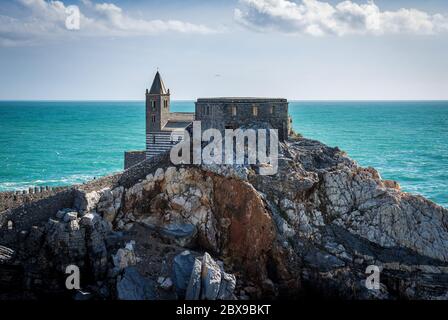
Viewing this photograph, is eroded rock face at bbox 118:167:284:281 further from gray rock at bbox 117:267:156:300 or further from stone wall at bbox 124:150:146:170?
stone wall at bbox 124:150:146:170

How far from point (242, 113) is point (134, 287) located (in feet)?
66.1

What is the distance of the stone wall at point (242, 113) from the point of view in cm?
5088

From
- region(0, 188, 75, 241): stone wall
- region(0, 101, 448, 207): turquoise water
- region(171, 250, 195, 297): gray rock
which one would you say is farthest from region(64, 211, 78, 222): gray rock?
region(0, 101, 448, 207): turquoise water

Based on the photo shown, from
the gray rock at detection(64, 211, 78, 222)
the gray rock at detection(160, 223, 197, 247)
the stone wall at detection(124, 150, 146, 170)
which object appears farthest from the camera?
the stone wall at detection(124, 150, 146, 170)

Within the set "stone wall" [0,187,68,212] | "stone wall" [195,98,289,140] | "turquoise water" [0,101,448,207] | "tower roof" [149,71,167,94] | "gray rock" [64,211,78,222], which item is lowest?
"turquoise water" [0,101,448,207]

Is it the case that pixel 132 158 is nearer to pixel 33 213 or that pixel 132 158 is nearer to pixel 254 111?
pixel 254 111

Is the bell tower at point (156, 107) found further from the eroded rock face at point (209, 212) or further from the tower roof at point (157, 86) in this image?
the eroded rock face at point (209, 212)

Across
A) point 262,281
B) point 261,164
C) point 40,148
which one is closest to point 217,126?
point 261,164

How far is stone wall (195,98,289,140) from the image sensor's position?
167 feet

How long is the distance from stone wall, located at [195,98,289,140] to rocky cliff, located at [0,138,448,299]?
5558 millimetres

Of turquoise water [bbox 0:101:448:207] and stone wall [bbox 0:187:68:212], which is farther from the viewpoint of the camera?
turquoise water [bbox 0:101:448:207]

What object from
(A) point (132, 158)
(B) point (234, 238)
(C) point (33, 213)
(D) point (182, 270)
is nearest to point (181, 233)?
(D) point (182, 270)

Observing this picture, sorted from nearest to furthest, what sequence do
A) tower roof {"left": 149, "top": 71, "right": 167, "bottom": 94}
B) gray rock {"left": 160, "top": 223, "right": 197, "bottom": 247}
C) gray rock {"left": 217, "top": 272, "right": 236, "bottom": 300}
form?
gray rock {"left": 217, "top": 272, "right": 236, "bottom": 300}
gray rock {"left": 160, "top": 223, "right": 197, "bottom": 247}
tower roof {"left": 149, "top": 71, "right": 167, "bottom": 94}

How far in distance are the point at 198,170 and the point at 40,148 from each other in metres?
88.8
